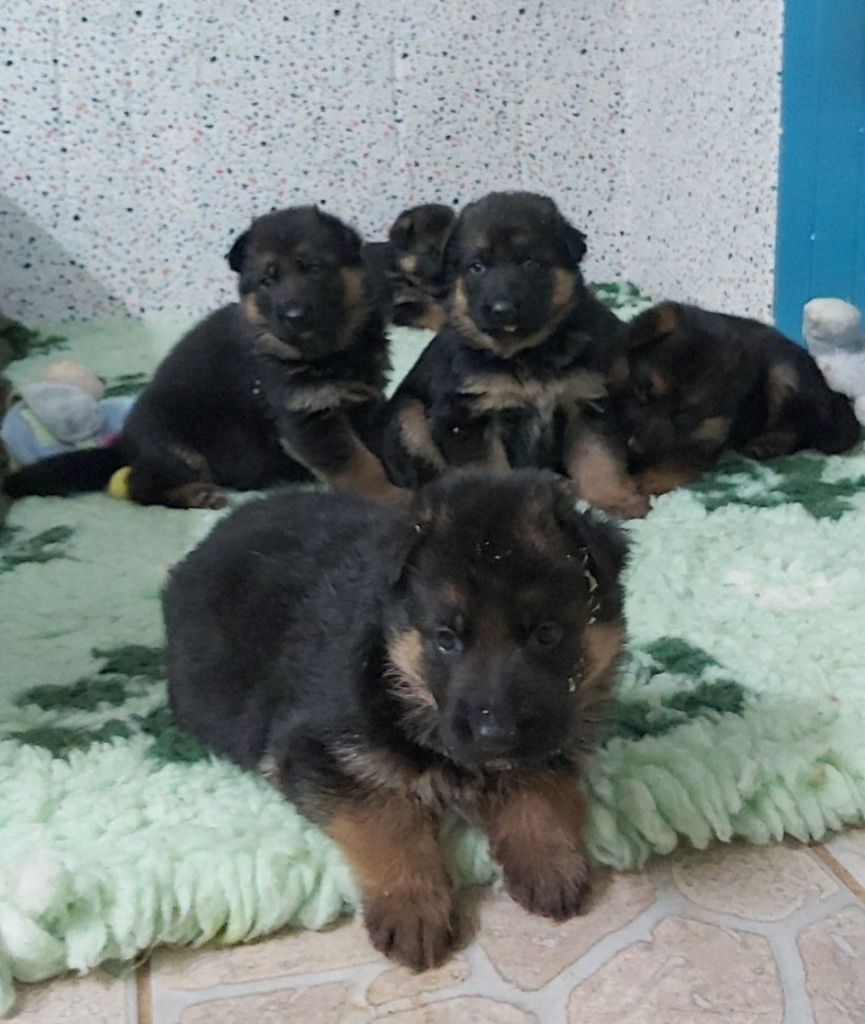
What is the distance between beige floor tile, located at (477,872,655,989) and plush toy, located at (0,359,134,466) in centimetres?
261

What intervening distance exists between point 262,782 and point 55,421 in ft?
8.19

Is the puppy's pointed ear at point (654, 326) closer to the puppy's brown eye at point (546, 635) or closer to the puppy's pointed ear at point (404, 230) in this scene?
the puppy's pointed ear at point (404, 230)

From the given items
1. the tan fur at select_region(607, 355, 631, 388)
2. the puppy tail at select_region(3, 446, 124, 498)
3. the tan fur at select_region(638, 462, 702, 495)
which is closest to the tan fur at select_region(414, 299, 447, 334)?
the tan fur at select_region(607, 355, 631, 388)

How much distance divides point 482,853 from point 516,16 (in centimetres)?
468

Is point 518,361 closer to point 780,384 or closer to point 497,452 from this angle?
point 497,452

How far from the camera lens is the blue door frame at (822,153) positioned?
3.56 metres

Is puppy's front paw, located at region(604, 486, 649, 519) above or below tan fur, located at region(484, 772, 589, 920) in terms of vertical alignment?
below

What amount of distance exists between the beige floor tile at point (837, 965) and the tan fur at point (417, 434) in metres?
2.04

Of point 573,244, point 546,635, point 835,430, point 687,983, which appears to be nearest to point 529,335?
point 573,244

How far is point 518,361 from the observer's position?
3.37 meters

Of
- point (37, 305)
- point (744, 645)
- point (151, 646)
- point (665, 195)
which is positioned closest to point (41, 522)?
point (151, 646)

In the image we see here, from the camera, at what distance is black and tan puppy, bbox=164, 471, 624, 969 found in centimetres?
151

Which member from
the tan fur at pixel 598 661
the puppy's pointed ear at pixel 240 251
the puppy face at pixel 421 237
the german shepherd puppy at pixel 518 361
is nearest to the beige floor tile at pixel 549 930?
the tan fur at pixel 598 661

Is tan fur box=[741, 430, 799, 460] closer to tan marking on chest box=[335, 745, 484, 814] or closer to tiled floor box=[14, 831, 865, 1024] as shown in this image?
tiled floor box=[14, 831, 865, 1024]
